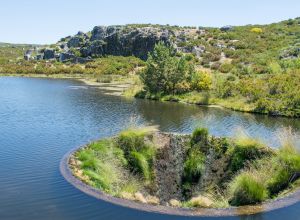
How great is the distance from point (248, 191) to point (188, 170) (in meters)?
6.74

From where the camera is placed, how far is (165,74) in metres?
58.3

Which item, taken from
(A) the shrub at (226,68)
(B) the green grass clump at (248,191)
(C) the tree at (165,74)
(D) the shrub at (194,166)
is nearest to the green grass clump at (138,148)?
(D) the shrub at (194,166)

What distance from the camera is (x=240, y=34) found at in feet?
359

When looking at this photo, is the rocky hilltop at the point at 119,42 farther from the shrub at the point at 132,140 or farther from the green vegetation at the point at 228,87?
the shrub at the point at 132,140

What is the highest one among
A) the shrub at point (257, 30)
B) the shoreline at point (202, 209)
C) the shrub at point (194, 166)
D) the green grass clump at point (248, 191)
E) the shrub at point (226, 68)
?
the shrub at point (257, 30)

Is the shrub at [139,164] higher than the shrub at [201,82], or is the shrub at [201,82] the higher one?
the shrub at [201,82]

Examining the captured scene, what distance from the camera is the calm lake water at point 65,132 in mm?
15141

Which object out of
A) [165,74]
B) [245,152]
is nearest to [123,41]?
[165,74]

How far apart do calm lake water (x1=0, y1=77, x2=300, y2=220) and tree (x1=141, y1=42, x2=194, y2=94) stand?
600cm

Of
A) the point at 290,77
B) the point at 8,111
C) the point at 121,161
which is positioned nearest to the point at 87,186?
the point at 121,161

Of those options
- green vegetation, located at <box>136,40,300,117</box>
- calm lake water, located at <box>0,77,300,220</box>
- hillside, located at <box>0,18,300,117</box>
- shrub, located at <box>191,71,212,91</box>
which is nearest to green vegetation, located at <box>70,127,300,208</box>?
calm lake water, located at <box>0,77,300,220</box>

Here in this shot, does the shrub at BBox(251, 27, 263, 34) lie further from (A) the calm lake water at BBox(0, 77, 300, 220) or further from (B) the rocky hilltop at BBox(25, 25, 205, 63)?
(A) the calm lake water at BBox(0, 77, 300, 220)

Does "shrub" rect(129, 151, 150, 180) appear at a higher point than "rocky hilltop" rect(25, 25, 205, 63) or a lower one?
lower

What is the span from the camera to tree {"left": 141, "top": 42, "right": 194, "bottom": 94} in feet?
191
